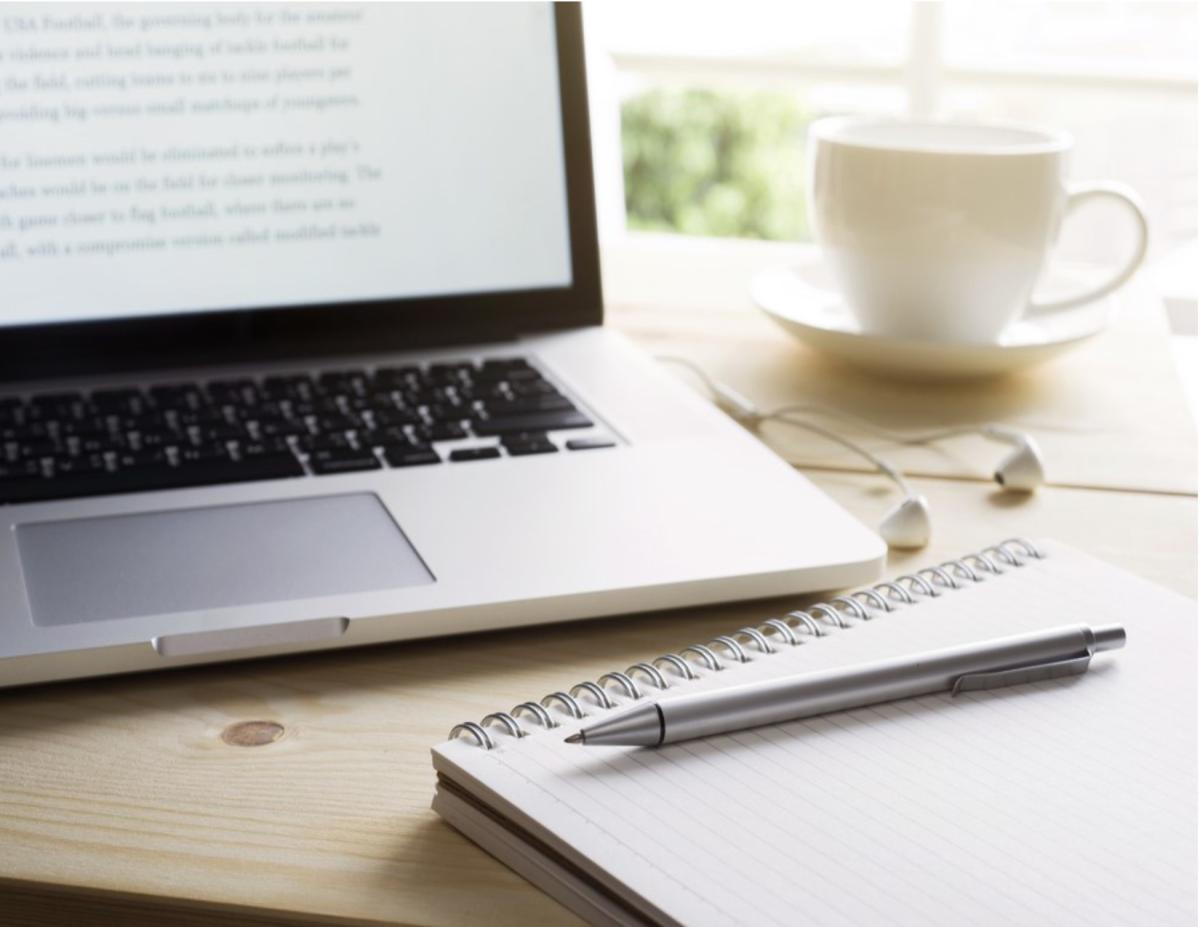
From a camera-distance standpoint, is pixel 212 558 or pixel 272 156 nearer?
pixel 212 558

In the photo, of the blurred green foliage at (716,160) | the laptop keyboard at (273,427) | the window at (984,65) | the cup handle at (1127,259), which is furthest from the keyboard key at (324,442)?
the blurred green foliage at (716,160)

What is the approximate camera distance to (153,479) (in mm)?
589

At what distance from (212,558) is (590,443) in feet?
0.63

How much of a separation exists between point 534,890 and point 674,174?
4.24 m

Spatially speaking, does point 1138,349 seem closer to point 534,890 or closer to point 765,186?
point 534,890

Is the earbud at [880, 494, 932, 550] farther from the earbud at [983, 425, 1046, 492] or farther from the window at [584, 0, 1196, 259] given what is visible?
the window at [584, 0, 1196, 259]

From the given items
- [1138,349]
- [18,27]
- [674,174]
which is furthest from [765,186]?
[18,27]

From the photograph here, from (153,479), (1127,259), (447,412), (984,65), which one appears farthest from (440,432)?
(984,65)

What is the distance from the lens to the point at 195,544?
1.78ft

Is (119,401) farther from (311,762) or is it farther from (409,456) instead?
(311,762)

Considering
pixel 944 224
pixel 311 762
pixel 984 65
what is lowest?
pixel 311 762

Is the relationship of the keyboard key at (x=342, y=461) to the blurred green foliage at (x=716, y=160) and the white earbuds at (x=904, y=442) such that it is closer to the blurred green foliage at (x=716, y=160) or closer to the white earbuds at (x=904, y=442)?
the white earbuds at (x=904, y=442)

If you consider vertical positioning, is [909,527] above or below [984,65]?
below

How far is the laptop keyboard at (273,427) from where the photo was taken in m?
0.60
